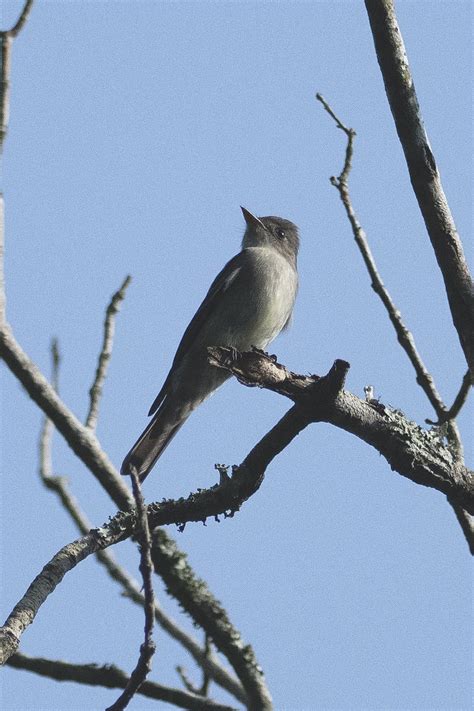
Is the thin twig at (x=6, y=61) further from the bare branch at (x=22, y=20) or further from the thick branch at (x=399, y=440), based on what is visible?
the thick branch at (x=399, y=440)

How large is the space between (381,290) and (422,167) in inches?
63.8

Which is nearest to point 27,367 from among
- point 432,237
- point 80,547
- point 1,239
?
point 1,239

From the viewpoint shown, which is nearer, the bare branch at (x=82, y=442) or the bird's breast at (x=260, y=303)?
the bare branch at (x=82, y=442)

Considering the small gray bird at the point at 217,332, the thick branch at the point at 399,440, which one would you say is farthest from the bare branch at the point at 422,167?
the small gray bird at the point at 217,332

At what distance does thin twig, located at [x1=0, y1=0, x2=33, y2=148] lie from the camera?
7000mm

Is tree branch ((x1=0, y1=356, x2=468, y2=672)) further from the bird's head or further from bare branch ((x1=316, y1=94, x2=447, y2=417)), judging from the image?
the bird's head

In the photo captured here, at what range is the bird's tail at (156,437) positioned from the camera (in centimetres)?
802

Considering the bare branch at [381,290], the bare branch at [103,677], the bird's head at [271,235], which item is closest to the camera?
the bare branch at [381,290]

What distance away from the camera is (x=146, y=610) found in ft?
11.5

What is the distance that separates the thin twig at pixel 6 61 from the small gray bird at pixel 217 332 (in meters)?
2.38

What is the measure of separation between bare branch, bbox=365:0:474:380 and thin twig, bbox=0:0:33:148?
3225 mm

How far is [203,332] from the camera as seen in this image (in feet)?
28.1

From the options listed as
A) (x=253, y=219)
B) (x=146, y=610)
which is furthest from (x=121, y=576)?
(x=146, y=610)

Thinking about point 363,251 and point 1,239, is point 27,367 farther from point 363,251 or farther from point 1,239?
point 363,251
